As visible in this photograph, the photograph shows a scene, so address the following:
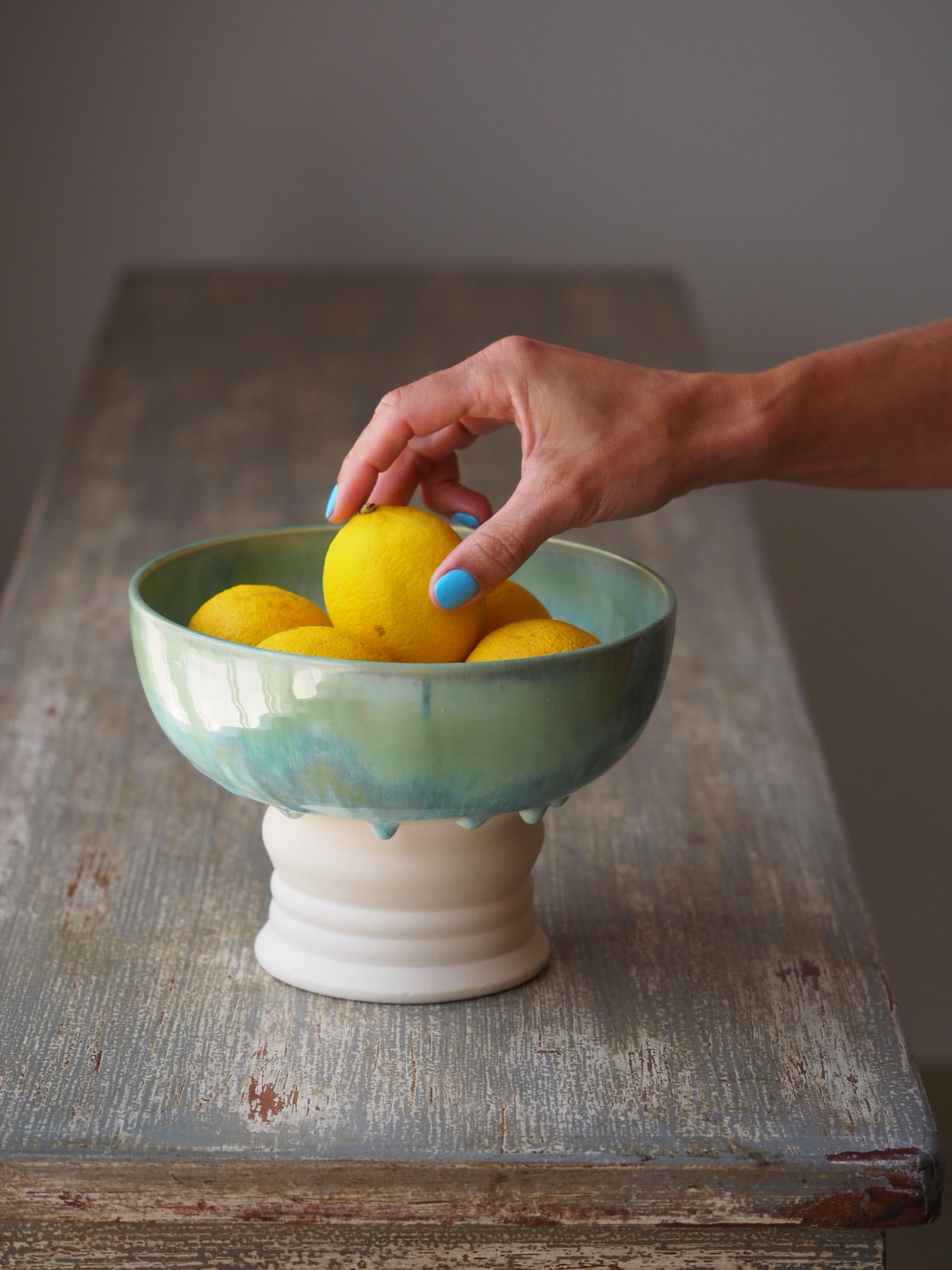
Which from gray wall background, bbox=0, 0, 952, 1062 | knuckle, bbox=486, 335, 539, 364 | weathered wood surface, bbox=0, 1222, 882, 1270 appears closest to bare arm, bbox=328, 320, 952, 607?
knuckle, bbox=486, 335, 539, 364

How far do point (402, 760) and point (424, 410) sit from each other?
0.20m

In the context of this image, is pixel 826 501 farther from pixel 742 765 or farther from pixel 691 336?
pixel 742 765

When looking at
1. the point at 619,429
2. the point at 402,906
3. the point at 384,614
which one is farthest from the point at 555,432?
the point at 402,906

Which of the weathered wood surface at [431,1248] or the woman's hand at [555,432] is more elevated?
the woman's hand at [555,432]

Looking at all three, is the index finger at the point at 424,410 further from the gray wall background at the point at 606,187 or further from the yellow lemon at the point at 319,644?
the gray wall background at the point at 606,187

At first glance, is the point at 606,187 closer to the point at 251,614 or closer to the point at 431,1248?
the point at 251,614

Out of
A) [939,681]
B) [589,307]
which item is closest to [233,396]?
[589,307]

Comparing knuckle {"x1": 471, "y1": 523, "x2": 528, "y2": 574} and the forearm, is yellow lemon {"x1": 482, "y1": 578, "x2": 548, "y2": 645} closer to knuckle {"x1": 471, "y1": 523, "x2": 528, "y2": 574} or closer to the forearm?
knuckle {"x1": 471, "y1": 523, "x2": 528, "y2": 574}

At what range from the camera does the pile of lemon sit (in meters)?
0.66

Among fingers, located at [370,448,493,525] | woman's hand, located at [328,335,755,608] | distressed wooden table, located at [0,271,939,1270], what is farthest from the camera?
fingers, located at [370,448,493,525]

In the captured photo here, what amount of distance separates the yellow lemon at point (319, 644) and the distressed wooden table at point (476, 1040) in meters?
0.19

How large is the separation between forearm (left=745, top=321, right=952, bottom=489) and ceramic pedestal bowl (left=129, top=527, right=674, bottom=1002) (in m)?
0.16

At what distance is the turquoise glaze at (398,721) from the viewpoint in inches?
23.9

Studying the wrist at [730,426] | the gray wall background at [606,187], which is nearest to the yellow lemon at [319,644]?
the wrist at [730,426]
